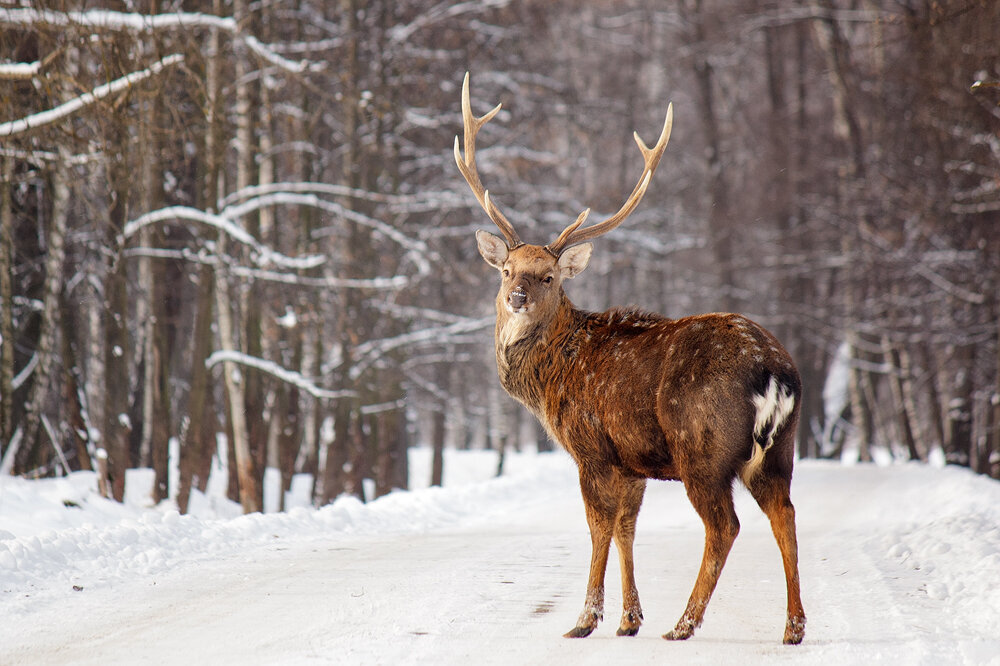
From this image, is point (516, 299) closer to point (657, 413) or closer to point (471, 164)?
point (657, 413)

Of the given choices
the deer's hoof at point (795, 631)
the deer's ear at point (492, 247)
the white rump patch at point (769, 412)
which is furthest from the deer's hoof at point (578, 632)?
the deer's ear at point (492, 247)

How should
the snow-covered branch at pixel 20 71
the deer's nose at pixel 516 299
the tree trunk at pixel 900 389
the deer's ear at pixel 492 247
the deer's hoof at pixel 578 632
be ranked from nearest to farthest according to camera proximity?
the deer's hoof at pixel 578 632, the deer's nose at pixel 516 299, the deer's ear at pixel 492 247, the snow-covered branch at pixel 20 71, the tree trunk at pixel 900 389

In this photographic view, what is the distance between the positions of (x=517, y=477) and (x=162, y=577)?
1170cm

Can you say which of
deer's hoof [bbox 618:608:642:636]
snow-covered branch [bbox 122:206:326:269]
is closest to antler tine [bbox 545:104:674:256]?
deer's hoof [bbox 618:608:642:636]

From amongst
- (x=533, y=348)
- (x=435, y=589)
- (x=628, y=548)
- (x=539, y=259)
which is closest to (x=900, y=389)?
(x=539, y=259)

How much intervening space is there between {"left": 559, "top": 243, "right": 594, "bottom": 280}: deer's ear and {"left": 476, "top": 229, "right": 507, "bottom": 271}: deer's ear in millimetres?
426

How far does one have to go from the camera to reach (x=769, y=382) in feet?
18.1

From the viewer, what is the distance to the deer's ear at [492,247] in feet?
24.7

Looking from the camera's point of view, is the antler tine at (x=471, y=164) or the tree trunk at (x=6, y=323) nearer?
the antler tine at (x=471, y=164)

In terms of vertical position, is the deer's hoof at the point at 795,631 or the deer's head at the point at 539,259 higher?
the deer's head at the point at 539,259

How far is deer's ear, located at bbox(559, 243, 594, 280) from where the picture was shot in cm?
729

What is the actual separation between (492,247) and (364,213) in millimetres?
9636

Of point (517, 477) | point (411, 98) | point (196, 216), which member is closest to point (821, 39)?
point (411, 98)

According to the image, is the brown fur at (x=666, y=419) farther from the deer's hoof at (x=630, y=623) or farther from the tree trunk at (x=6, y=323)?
the tree trunk at (x=6, y=323)
